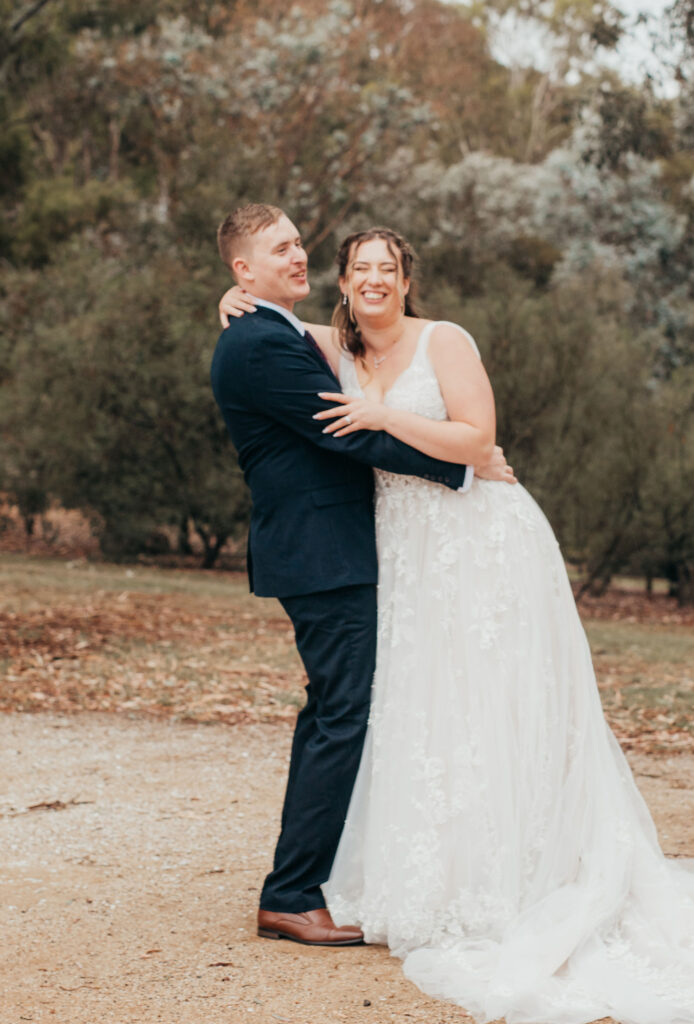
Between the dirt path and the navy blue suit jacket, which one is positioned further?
the navy blue suit jacket

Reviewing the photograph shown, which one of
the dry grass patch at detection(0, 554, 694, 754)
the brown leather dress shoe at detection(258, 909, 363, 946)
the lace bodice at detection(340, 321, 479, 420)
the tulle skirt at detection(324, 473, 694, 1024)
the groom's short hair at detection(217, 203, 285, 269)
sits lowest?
the dry grass patch at detection(0, 554, 694, 754)

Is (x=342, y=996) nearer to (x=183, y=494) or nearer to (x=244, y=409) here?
(x=244, y=409)

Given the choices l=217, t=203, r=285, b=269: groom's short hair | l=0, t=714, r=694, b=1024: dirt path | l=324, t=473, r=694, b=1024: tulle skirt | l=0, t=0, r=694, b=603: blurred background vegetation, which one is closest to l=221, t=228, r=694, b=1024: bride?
l=324, t=473, r=694, b=1024: tulle skirt

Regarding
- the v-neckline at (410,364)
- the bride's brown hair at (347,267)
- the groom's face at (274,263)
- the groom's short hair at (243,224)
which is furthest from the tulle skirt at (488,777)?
the groom's short hair at (243,224)

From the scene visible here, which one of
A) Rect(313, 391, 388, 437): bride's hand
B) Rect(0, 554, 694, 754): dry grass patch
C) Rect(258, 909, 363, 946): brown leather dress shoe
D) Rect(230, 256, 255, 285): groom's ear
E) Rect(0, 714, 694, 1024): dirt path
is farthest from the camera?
Rect(0, 554, 694, 754): dry grass patch

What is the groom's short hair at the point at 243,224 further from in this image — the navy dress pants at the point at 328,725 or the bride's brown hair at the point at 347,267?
the navy dress pants at the point at 328,725

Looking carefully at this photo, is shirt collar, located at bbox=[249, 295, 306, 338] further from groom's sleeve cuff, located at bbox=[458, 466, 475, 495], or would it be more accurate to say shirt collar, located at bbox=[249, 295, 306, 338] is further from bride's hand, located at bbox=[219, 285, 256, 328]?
groom's sleeve cuff, located at bbox=[458, 466, 475, 495]

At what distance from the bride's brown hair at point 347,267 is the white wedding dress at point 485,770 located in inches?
3.0

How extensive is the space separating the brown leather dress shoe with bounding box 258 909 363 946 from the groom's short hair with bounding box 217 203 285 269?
2.07 metres

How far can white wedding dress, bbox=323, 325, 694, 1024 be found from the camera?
355cm

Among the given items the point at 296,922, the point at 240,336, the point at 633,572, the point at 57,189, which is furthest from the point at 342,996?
the point at 57,189

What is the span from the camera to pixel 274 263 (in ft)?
12.3

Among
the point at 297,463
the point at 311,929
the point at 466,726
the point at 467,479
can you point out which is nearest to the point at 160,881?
the point at 311,929

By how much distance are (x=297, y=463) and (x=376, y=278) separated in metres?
0.63
